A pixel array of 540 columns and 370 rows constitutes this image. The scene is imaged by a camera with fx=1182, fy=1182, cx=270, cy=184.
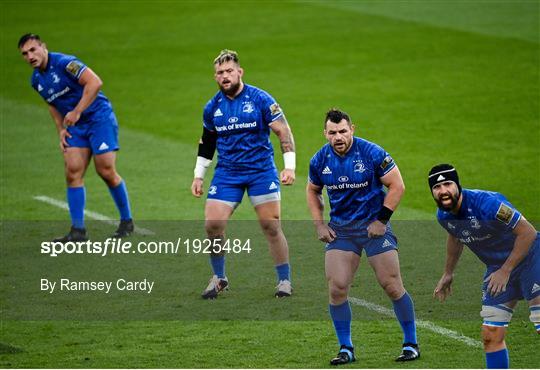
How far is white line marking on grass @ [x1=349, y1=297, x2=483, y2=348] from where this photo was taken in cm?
1048

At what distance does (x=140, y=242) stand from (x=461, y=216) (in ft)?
20.1

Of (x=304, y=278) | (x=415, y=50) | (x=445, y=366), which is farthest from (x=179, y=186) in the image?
(x=415, y=50)

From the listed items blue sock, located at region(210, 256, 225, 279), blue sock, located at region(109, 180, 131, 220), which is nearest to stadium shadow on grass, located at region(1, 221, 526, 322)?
blue sock, located at region(210, 256, 225, 279)

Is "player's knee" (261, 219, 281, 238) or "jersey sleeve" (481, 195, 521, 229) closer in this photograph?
"jersey sleeve" (481, 195, 521, 229)

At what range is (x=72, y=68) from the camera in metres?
14.4

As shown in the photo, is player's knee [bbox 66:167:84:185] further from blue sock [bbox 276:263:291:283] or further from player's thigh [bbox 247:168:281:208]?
blue sock [bbox 276:263:291:283]

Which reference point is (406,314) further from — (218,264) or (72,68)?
(72,68)

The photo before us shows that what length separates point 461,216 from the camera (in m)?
9.27

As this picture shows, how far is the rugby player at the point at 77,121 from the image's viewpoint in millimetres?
14383

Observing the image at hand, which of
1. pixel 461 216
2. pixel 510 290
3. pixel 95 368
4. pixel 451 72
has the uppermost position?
pixel 451 72

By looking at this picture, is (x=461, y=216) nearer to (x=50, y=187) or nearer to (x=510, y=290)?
(x=510, y=290)

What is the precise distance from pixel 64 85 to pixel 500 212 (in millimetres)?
7012

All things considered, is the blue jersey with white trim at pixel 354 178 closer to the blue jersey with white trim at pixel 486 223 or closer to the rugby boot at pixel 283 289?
the blue jersey with white trim at pixel 486 223

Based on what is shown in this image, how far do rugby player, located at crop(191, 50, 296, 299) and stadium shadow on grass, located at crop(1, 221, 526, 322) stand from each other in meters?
0.44
